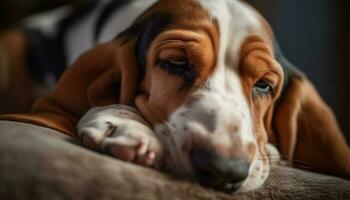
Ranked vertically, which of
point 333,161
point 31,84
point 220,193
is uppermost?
point 220,193

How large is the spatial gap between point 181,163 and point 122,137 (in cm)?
15

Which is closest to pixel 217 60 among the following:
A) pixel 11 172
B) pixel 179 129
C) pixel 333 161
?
pixel 179 129

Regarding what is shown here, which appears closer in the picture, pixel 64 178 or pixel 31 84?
pixel 64 178

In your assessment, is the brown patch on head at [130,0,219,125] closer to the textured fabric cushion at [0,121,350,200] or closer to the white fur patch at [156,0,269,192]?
the white fur patch at [156,0,269,192]

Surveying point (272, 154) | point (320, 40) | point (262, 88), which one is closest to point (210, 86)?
point (262, 88)

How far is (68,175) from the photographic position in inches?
44.4

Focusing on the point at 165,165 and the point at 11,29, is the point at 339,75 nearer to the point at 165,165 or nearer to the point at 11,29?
the point at 165,165

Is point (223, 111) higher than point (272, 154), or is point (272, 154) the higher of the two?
point (223, 111)

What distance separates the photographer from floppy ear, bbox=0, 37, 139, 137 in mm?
1652

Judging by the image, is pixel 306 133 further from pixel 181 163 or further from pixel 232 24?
pixel 181 163

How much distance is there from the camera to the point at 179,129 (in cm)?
139

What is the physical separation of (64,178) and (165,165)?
300 millimetres

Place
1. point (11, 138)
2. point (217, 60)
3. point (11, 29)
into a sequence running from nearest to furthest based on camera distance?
point (11, 138)
point (217, 60)
point (11, 29)

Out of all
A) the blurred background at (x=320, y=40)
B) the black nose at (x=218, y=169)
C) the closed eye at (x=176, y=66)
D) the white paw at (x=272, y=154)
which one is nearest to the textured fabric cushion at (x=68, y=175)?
the black nose at (x=218, y=169)
